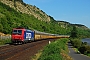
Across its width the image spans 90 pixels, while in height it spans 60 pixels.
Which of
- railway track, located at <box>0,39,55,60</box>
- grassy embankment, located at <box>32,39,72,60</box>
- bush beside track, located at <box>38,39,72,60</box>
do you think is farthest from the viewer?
railway track, located at <box>0,39,55,60</box>

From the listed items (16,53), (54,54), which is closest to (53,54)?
(54,54)

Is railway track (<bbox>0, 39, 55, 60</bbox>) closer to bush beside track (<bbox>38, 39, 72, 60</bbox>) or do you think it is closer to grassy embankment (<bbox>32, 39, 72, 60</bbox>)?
grassy embankment (<bbox>32, 39, 72, 60</bbox>)

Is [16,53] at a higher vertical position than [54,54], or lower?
lower

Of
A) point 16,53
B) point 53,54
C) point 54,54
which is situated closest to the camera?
point 54,54

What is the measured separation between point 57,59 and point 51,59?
1.50ft

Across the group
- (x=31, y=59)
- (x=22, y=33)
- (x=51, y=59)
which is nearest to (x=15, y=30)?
(x=22, y=33)

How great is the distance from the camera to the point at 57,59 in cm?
2028

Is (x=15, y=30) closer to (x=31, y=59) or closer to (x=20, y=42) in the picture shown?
(x=20, y=42)

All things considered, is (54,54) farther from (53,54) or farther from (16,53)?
(16,53)

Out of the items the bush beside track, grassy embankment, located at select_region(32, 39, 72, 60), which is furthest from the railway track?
the bush beside track

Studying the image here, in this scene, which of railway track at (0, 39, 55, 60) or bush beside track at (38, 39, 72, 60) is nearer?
bush beside track at (38, 39, 72, 60)

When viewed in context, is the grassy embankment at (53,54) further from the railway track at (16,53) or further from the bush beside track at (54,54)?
the railway track at (16,53)

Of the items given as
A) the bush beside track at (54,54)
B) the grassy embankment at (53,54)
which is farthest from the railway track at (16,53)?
the bush beside track at (54,54)

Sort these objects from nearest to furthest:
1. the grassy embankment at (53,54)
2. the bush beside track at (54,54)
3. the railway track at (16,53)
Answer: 1. the bush beside track at (54,54)
2. the grassy embankment at (53,54)
3. the railway track at (16,53)
